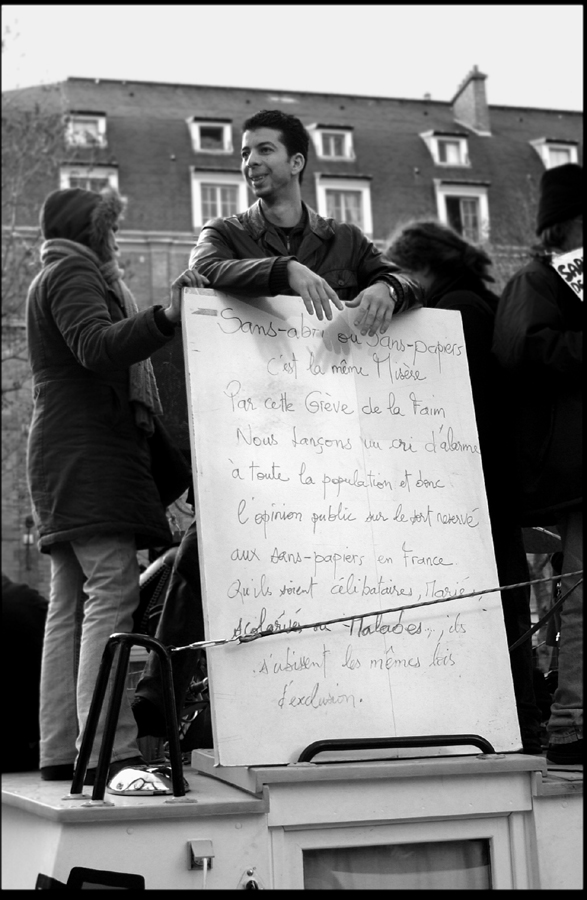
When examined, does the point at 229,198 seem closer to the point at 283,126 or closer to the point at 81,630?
the point at 283,126

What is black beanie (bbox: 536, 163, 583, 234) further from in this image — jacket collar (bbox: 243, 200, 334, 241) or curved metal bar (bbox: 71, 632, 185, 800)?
curved metal bar (bbox: 71, 632, 185, 800)

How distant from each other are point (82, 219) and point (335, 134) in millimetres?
32793

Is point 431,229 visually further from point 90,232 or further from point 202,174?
point 202,174

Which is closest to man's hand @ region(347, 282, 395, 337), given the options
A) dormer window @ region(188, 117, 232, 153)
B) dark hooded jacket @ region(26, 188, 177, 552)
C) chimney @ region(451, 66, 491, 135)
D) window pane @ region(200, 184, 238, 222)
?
dark hooded jacket @ region(26, 188, 177, 552)

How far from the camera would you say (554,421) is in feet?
11.9

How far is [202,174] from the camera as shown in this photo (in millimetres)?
31641

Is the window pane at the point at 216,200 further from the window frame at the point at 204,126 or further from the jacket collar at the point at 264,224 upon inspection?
the jacket collar at the point at 264,224

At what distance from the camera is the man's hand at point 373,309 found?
3363 millimetres

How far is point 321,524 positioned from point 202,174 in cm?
2989

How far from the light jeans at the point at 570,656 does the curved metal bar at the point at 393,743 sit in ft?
1.59

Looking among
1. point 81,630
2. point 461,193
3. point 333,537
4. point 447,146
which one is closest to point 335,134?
point 447,146

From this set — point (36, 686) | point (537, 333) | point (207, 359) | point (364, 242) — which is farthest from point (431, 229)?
point (36, 686)

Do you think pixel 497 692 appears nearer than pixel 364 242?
Yes

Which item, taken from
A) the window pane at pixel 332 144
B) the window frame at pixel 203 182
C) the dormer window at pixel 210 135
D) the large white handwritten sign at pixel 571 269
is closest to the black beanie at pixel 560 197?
the large white handwritten sign at pixel 571 269
